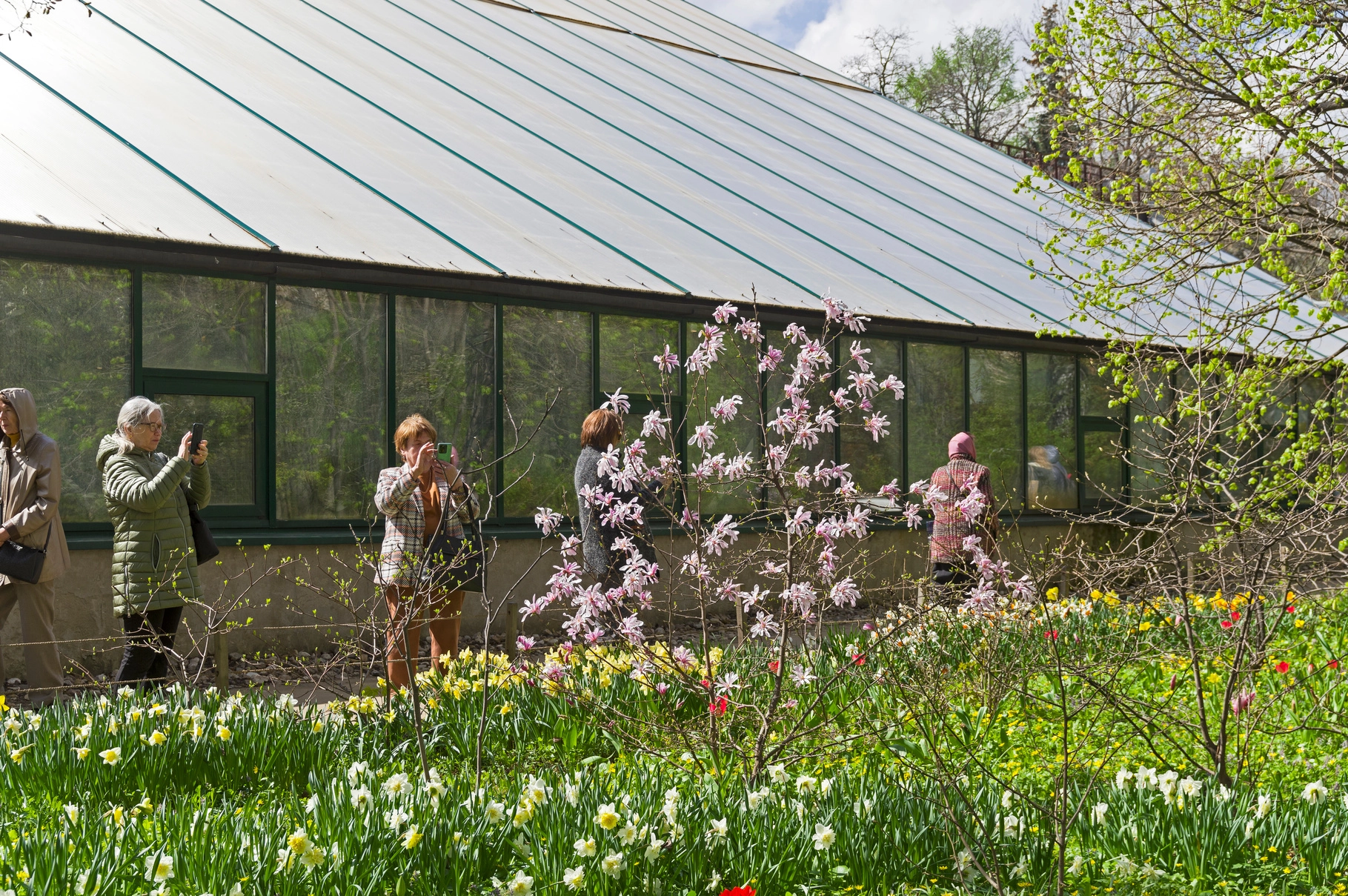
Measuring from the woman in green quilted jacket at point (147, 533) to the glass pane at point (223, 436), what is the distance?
1.73m

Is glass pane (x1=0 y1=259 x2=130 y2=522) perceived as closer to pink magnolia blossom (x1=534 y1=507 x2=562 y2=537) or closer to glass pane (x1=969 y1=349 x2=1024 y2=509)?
pink magnolia blossom (x1=534 y1=507 x2=562 y2=537)

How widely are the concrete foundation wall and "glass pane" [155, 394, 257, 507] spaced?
0.38m

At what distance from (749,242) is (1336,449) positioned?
5939mm

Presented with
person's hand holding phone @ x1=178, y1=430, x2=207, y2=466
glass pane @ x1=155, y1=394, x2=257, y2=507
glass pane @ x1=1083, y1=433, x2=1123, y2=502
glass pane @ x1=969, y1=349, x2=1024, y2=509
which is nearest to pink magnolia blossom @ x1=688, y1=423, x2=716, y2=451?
person's hand holding phone @ x1=178, y1=430, x2=207, y2=466

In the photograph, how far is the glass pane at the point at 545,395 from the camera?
906cm

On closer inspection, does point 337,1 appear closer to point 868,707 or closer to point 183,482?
point 183,482

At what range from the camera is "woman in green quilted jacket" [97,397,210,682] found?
227 inches

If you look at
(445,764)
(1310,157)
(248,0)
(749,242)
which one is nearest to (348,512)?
(445,764)

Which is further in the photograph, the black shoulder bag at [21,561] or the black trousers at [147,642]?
the black shoulder bag at [21,561]

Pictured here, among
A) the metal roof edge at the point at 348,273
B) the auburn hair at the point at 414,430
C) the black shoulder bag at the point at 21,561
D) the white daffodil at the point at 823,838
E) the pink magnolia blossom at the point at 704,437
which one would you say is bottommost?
the white daffodil at the point at 823,838

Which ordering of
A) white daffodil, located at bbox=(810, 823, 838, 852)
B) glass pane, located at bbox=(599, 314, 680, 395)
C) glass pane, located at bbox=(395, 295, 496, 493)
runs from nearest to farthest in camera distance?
white daffodil, located at bbox=(810, 823, 838, 852), glass pane, located at bbox=(395, 295, 496, 493), glass pane, located at bbox=(599, 314, 680, 395)

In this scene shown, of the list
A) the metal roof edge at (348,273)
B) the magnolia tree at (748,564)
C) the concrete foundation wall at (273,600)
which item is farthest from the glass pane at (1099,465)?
the magnolia tree at (748,564)

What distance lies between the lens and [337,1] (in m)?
14.1

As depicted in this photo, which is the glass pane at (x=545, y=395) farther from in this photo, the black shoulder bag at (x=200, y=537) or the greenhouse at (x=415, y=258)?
the black shoulder bag at (x=200, y=537)
